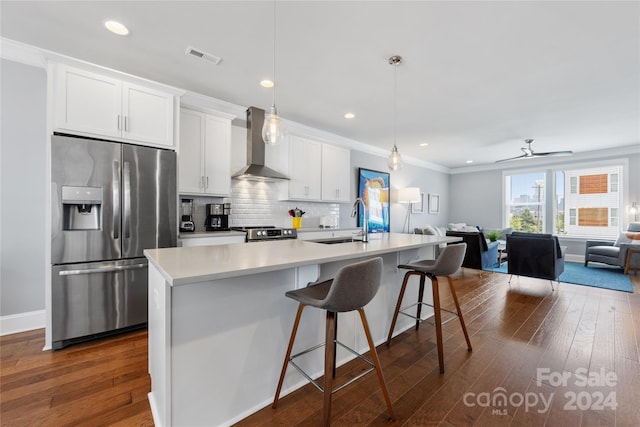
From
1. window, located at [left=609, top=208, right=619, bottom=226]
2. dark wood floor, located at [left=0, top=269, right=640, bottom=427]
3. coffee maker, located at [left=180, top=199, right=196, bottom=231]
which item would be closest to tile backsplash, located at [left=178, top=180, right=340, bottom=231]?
coffee maker, located at [left=180, top=199, right=196, bottom=231]

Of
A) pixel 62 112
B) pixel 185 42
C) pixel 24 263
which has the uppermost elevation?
pixel 185 42

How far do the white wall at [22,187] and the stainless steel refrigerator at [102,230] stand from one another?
55 centimetres

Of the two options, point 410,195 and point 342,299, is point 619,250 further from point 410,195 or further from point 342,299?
point 342,299

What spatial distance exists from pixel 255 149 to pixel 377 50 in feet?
6.62

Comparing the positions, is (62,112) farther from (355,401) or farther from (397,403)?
(397,403)

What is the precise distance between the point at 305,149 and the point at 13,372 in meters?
3.82

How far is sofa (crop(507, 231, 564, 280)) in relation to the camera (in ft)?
13.1

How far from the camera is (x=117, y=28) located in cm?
216

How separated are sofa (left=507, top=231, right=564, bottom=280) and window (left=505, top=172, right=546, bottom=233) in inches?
135

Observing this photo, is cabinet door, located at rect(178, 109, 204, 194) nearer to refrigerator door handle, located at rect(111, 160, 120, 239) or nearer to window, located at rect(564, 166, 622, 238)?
refrigerator door handle, located at rect(111, 160, 120, 239)

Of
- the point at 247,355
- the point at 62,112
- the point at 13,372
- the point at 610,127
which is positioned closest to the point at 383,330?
the point at 247,355

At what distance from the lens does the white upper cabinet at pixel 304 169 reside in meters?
4.32

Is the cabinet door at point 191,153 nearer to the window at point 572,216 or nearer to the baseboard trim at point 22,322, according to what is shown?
the baseboard trim at point 22,322

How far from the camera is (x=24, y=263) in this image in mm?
2580
